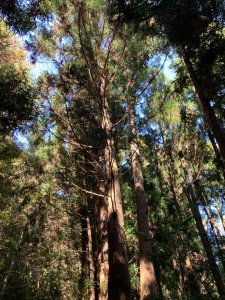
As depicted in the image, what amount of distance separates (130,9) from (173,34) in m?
1.17

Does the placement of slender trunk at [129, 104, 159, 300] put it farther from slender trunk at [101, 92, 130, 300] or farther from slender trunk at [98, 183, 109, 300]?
slender trunk at [101, 92, 130, 300]

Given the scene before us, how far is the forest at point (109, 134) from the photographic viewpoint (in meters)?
6.22

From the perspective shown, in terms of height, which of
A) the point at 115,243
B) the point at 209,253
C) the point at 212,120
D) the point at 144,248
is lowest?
the point at 115,243

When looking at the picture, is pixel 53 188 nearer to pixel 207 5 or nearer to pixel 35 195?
pixel 35 195

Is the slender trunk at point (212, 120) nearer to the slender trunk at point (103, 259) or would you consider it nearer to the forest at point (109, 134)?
the forest at point (109, 134)

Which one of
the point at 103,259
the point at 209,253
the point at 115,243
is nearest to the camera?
the point at 115,243

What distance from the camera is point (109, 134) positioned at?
6539 mm

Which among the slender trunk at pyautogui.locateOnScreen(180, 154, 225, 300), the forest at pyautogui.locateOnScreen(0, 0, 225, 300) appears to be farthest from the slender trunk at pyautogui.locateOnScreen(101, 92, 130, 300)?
the slender trunk at pyautogui.locateOnScreen(180, 154, 225, 300)

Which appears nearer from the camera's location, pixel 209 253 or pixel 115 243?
pixel 115 243

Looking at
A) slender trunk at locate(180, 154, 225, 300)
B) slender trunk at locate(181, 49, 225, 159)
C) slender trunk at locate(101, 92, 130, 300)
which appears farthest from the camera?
slender trunk at locate(180, 154, 225, 300)

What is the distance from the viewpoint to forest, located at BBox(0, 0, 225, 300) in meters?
6.22

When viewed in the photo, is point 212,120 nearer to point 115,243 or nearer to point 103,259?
point 115,243

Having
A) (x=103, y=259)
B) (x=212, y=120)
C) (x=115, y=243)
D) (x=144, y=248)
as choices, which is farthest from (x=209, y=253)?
(x=212, y=120)

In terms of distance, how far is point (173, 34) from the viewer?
6215 millimetres
